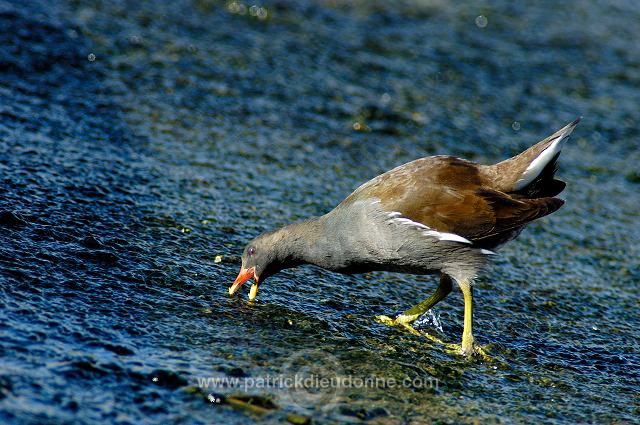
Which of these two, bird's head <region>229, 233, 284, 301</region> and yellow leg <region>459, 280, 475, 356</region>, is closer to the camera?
yellow leg <region>459, 280, 475, 356</region>

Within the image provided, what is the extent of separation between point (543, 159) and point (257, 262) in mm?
1777

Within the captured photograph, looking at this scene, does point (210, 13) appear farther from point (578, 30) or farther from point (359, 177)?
point (578, 30)

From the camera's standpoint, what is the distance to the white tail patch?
5.00 metres

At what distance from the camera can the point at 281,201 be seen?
6.35 meters

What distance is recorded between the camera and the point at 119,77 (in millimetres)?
7676

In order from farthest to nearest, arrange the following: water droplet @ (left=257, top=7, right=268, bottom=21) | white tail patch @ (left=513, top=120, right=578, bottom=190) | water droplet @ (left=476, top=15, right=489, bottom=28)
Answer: water droplet @ (left=476, top=15, right=489, bottom=28), water droplet @ (left=257, top=7, right=268, bottom=21), white tail patch @ (left=513, top=120, right=578, bottom=190)

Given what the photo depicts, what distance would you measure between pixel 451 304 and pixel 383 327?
77 cm

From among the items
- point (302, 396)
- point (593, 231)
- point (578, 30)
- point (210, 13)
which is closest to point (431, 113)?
point (593, 231)

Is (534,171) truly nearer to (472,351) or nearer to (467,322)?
(467,322)

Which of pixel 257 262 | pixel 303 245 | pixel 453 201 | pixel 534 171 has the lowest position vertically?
pixel 257 262

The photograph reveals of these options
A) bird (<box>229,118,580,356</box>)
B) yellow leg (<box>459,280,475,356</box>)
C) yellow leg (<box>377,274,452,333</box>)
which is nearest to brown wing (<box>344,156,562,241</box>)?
bird (<box>229,118,580,356</box>)

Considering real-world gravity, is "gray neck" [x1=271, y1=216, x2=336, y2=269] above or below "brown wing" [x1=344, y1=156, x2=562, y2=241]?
below

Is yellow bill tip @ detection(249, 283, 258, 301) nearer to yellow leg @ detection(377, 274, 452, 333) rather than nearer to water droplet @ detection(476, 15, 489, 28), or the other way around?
yellow leg @ detection(377, 274, 452, 333)

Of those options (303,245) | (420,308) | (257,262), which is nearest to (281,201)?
(303,245)
